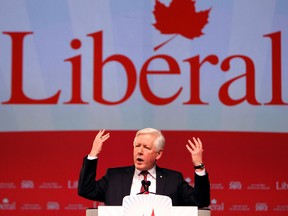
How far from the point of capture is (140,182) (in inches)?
142

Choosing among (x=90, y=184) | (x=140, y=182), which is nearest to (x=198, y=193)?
(x=140, y=182)

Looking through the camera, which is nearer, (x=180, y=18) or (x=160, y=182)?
(x=160, y=182)

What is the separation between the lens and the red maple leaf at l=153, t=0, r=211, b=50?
476cm

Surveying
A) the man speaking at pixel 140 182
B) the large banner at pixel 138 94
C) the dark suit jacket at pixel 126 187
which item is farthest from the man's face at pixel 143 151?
the large banner at pixel 138 94

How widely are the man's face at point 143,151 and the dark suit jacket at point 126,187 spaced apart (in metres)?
0.11

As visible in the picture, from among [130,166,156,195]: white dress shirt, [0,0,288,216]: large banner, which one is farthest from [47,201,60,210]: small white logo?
[130,166,156,195]: white dress shirt

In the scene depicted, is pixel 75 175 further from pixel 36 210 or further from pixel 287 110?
pixel 287 110

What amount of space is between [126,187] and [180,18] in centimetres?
172

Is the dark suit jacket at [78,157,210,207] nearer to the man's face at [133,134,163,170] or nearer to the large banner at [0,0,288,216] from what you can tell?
the man's face at [133,134,163,170]

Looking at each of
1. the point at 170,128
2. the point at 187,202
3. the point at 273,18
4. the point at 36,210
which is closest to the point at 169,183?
the point at 187,202

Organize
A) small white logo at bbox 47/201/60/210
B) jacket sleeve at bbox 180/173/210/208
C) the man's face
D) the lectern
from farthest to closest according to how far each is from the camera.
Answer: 1. small white logo at bbox 47/201/60/210
2. the man's face
3. jacket sleeve at bbox 180/173/210/208
4. the lectern

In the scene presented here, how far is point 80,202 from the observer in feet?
15.5

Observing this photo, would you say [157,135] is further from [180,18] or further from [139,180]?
[180,18]

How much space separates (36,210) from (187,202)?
5.02 ft
